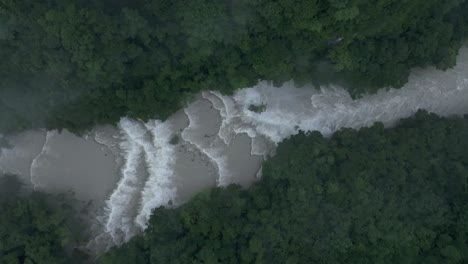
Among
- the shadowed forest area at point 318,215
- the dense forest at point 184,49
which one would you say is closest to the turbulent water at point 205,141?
the dense forest at point 184,49

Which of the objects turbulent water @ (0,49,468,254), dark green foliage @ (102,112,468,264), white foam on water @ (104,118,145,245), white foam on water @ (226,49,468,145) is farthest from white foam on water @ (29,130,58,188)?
white foam on water @ (226,49,468,145)

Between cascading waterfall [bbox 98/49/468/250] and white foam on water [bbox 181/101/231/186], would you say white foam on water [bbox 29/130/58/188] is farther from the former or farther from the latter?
white foam on water [bbox 181/101/231/186]

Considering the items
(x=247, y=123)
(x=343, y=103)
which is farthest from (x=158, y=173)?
(x=343, y=103)

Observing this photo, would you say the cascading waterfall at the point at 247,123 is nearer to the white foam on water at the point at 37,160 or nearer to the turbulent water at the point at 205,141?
the turbulent water at the point at 205,141

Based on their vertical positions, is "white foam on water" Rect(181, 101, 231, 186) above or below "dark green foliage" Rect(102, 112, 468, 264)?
above

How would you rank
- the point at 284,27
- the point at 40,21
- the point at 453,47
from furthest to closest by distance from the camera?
the point at 453,47
the point at 284,27
the point at 40,21

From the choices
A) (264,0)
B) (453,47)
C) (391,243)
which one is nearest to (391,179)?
(391,243)

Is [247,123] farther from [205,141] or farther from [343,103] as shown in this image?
[343,103]

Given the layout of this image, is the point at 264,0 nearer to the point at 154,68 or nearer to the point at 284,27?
the point at 284,27
